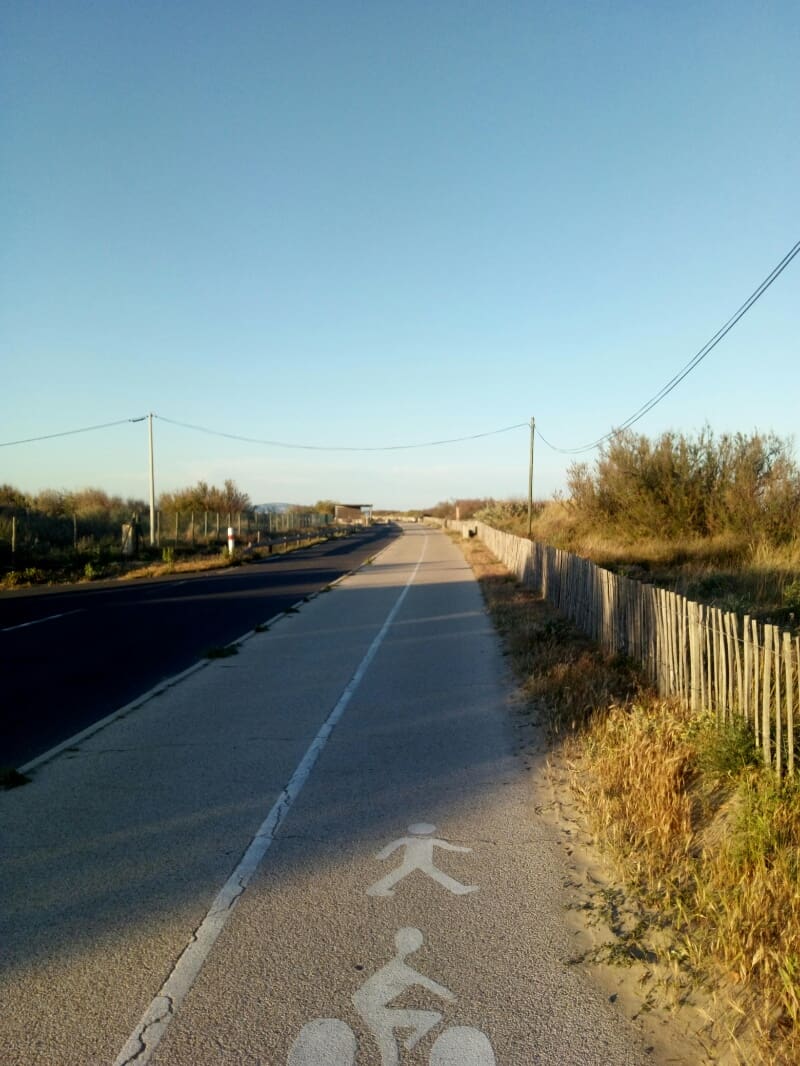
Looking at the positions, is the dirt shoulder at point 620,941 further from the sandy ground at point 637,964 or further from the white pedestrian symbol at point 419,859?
the white pedestrian symbol at point 419,859

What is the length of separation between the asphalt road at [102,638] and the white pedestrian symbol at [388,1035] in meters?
4.50

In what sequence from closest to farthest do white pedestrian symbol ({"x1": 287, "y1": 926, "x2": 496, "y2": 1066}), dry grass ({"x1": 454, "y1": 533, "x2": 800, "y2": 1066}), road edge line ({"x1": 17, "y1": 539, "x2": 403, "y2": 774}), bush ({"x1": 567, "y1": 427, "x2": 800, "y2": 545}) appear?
1. white pedestrian symbol ({"x1": 287, "y1": 926, "x2": 496, "y2": 1066})
2. dry grass ({"x1": 454, "y1": 533, "x2": 800, "y2": 1066})
3. road edge line ({"x1": 17, "y1": 539, "x2": 403, "y2": 774})
4. bush ({"x1": 567, "y1": 427, "x2": 800, "y2": 545})

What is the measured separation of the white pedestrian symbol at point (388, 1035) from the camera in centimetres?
317

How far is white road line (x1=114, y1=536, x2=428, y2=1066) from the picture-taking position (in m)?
3.28

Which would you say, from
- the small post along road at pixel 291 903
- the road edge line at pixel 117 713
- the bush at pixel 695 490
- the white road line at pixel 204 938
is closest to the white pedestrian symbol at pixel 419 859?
the small post along road at pixel 291 903

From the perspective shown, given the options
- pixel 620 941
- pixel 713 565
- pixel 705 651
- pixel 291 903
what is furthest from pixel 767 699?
pixel 713 565

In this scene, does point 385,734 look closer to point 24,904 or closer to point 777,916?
point 24,904

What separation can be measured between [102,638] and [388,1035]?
11784 millimetres

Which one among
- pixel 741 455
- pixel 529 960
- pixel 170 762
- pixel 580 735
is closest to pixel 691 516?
pixel 741 455

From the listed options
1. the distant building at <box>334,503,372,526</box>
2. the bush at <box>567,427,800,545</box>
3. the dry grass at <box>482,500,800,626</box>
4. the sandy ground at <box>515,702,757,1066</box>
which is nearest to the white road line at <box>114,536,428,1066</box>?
the sandy ground at <box>515,702,757,1066</box>

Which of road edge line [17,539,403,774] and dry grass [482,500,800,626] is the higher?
dry grass [482,500,800,626]

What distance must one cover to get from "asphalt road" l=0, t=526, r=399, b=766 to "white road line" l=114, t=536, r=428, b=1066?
2375 mm

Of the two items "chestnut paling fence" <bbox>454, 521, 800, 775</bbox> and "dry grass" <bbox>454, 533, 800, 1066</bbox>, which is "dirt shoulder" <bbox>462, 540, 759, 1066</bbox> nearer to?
"dry grass" <bbox>454, 533, 800, 1066</bbox>

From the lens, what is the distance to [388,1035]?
3311mm
